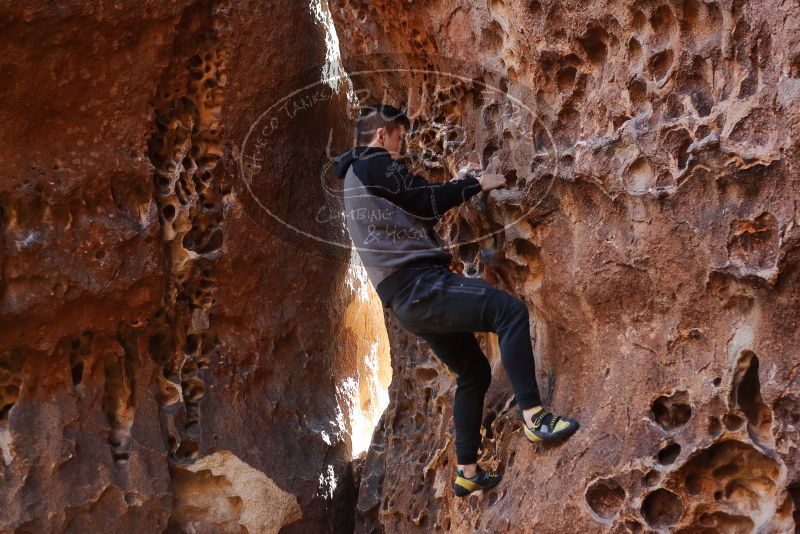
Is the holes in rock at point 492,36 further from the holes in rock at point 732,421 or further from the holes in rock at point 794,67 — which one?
the holes in rock at point 732,421

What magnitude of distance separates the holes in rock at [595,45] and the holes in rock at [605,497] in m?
1.44

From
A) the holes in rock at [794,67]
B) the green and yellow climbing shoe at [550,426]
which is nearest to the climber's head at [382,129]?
the green and yellow climbing shoe at [550,426]

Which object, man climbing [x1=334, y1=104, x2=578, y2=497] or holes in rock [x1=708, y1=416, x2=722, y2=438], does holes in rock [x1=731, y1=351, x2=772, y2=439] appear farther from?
man climbing [x1=334, y1=104, x2=578, y2=497]

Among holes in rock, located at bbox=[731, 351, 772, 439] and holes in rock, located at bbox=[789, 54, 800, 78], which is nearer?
holes in rock, located at bbox=[789, 54, 800, 78]

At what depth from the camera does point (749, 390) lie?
3.04 meters

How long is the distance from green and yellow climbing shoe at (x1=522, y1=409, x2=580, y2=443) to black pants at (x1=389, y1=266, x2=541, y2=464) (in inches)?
2.8

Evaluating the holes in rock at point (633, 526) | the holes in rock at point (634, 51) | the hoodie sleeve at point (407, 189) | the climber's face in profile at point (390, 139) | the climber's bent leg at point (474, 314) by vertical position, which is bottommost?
the holes in rock at point (633, 526)

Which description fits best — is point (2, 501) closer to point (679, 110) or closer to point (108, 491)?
point (108, 491)

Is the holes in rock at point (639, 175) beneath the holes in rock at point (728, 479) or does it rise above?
above

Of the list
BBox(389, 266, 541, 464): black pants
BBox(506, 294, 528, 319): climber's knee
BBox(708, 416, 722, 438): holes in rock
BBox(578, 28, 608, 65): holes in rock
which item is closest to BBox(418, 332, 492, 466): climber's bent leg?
BBox(389, 266, 541, 464): black pants

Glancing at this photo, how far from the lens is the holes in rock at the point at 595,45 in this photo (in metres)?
3.47

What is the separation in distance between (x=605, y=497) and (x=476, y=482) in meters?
0.56

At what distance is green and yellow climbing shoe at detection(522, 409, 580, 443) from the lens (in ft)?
11.1

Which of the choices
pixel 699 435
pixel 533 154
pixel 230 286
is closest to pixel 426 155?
pixel 533 154
